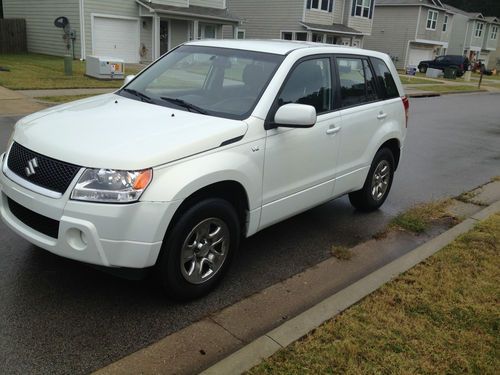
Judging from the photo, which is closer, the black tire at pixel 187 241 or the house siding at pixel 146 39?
the black tire at pixel 187 241

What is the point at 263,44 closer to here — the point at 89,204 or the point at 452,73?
the point at 89,204

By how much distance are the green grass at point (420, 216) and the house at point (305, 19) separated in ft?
95.4

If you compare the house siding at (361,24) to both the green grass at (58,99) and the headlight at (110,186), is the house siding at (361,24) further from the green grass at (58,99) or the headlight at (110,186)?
the headlight at (110,186)

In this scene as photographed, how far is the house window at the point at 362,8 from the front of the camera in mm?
37344

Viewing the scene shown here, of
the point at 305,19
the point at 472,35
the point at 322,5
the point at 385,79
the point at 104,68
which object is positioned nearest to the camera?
the point at 385,79

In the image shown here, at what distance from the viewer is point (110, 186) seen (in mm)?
3096

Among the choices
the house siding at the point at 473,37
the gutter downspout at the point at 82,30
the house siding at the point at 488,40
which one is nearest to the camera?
the gutter downspout at the point at 82,30

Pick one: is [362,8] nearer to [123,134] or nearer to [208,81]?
[208,81]

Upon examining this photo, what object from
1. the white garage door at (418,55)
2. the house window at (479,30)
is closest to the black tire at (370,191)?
the white garage door at (418,55)

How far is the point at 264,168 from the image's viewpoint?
12.8ft

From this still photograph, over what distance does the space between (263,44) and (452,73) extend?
37.5m

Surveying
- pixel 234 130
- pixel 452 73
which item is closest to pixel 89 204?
pixel 234 130

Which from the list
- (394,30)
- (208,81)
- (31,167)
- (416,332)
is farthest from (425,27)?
(31,167)

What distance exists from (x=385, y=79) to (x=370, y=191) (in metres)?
1.27
